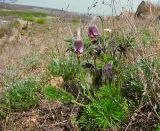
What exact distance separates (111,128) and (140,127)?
0.81 feet

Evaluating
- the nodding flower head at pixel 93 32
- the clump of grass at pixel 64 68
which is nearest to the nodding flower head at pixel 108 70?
the nodding flower head at pixel 93 32

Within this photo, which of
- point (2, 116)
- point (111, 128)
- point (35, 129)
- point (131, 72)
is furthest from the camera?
point (2, 116)

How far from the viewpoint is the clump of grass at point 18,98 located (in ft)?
13.5

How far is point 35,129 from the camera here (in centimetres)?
389

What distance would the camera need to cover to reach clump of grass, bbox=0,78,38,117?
413 cm

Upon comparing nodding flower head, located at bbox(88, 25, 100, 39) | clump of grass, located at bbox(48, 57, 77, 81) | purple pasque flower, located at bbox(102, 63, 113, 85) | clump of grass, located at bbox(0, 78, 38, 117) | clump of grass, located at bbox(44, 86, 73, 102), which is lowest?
clump of grass, located at bbox(0, 78, 38, 117)

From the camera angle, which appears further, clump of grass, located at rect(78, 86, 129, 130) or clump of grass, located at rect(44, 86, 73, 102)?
clump of grass, located at rect(44, 86, 73, 102)

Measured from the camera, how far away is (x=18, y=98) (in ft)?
13.7

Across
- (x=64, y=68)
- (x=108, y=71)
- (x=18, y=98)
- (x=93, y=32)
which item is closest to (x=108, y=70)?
(x=108, y=71)

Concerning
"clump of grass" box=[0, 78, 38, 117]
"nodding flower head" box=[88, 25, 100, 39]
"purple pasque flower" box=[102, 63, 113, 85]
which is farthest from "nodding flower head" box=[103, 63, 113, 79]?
"clump of grass" box=[0, 78, 38, 117]

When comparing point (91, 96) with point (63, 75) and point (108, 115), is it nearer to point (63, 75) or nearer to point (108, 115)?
point (108, 115)

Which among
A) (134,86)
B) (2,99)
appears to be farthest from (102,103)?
(2,99)

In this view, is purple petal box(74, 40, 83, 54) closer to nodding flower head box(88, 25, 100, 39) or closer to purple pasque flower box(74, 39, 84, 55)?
purple pasque flower box(74, 39, 84, 55)

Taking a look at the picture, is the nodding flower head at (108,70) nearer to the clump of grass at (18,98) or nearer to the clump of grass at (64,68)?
the clump of grass at (64,68)
